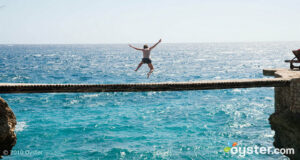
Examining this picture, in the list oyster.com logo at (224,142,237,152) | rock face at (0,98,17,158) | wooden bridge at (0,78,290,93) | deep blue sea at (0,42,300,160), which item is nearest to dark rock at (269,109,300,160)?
wooden bridge at (0,78,290,93)

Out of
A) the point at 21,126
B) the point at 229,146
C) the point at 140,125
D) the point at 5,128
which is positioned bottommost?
the point at 229,146

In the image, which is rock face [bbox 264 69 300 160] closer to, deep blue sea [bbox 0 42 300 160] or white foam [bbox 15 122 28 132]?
deep blue sea [bbox 0 42 300 160]

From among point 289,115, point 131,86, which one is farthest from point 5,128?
point 289,115

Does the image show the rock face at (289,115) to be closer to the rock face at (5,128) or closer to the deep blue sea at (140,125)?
the deep blue sea at (140,125)

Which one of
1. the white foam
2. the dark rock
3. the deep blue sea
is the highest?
the dark rock

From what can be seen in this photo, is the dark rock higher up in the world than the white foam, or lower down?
higher up

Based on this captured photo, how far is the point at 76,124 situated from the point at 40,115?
4.25 m

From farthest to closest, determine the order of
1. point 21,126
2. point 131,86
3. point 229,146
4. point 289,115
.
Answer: point 21,126, point 229,146, point 289,115, point 131,86

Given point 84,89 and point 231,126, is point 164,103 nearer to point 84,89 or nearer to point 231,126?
point 231,126

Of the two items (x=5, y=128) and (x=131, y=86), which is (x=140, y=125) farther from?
(x=5, y=128)

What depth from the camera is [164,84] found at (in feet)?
34.7

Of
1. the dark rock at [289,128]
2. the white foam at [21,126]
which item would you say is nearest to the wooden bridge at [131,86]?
the dark rock at [289,128]

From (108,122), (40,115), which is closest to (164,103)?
(108,122)

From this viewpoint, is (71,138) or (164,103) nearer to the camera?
(71,138)
